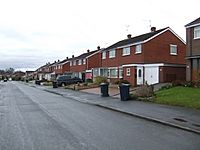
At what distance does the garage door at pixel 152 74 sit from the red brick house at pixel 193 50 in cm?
640

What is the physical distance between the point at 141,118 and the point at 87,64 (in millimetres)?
53883

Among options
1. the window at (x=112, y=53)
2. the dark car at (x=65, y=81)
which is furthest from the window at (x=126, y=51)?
the dark car at (x=65, y=81)

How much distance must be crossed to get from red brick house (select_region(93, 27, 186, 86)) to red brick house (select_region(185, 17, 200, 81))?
588cm

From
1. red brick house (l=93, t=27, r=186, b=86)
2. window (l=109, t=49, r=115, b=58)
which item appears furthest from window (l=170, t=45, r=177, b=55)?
window (l=109, t=49, r=115, b=58)

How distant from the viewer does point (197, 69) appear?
29.6 metres

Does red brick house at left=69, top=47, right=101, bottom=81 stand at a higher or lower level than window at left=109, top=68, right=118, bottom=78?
higher

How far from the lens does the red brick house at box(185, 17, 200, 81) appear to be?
29.8 m

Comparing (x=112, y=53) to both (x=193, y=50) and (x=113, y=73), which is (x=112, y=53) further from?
(x=193, y=50)

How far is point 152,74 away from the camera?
A: 124 ft

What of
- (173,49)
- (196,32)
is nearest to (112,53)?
(173,49)

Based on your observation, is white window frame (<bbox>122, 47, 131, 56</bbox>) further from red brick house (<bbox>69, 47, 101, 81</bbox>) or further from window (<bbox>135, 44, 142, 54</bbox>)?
red brick house (<bbox>69, 47, 101, 81</bbox>)

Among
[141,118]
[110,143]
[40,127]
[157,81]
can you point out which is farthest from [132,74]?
[110,143]

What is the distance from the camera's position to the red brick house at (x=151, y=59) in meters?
37.4

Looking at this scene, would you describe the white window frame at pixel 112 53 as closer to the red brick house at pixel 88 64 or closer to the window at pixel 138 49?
the window at pixel 138 49
